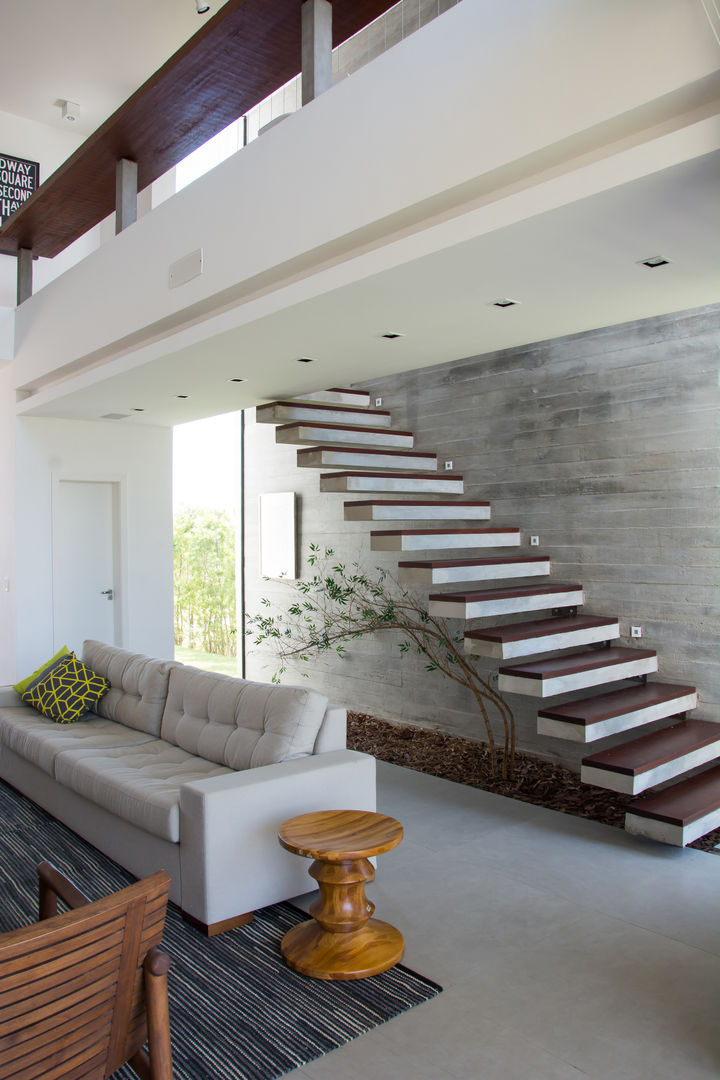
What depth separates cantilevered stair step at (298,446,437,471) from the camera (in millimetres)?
5359

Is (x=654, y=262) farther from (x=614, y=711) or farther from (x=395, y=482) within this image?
(x=395, y=482)

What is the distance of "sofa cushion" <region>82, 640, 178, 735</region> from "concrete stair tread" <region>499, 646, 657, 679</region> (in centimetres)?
193

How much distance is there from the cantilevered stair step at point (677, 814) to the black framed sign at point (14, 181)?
7.20 meters

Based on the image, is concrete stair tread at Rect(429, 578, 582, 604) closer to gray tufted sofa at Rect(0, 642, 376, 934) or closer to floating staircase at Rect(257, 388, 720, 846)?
floating staircase at Rect(257, 388, 720, 846)

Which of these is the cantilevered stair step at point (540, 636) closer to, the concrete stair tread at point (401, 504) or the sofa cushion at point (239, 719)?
the concrete stair tread at point (401, 504)

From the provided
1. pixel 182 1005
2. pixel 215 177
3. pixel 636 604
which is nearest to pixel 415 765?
pixel 636 604

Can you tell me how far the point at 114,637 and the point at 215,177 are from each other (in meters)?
4.58

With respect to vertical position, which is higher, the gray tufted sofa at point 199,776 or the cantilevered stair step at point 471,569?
the cantilevered stair step at point 471,569

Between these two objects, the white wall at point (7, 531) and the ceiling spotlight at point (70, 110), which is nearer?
the white wall at point (7, 531)

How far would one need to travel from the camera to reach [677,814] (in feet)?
12.7

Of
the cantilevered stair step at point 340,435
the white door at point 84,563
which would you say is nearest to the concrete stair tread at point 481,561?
the cantilevered stair step at point 340,435

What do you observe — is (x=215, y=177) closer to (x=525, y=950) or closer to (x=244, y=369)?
(x=244, y=369)

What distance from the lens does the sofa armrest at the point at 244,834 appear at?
3143 mm

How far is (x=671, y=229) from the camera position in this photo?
289 cm
